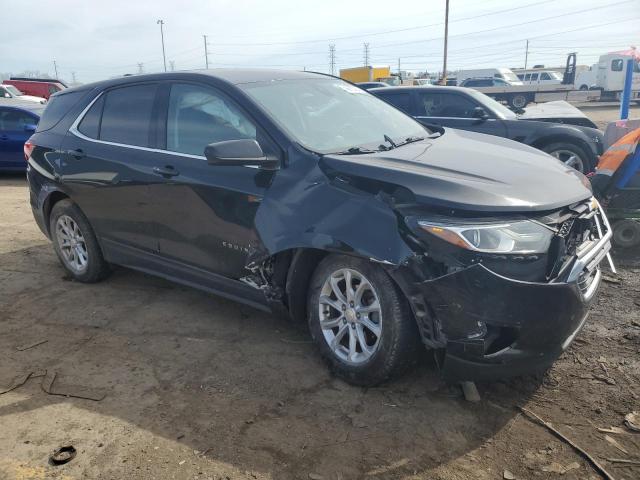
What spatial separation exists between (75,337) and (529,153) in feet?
11.6

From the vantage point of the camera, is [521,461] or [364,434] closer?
[521,461]

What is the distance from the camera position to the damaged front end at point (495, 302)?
2621 mm

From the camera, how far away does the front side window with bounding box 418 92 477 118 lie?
8.61m

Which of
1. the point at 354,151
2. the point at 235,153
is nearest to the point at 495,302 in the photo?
the point at 354,151

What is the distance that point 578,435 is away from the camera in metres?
2.74

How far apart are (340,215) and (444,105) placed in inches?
249

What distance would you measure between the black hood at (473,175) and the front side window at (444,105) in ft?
16.7

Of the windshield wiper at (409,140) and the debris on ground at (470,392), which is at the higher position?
the windshield wiper at (409,140)

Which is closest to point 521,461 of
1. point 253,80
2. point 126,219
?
point 253,80

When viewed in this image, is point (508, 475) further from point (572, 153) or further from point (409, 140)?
point (572, 153)

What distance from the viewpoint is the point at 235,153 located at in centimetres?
323

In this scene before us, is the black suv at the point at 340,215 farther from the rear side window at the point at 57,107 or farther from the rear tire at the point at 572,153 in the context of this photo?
the rear tire at the point at 572,153

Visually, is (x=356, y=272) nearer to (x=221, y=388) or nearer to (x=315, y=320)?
(x=315, y=320)

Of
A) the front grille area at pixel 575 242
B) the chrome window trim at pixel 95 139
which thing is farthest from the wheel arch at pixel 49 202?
the front grille area at pixel 575 242
